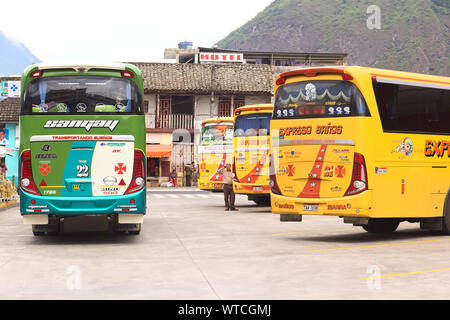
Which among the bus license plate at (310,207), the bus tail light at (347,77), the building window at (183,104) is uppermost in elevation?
the building window at (183,104)

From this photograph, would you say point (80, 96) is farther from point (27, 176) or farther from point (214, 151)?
point (214, 151)

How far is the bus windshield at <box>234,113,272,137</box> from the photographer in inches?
1109

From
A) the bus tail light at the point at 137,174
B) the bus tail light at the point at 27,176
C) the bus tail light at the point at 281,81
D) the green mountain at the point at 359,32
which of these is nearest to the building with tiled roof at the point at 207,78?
the bus tail light at the point at 281,81

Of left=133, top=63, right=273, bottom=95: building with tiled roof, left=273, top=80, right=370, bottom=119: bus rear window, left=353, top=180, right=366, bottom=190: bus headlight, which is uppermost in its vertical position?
left=133, top=63, right=273, bottom=95: building with tiled roof

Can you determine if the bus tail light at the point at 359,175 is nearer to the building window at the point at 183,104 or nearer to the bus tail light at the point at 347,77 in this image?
the bus tail light at the point at 347,77

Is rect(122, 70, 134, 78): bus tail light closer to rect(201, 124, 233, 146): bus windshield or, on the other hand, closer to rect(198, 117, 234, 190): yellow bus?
rect(198, 117, 234, 190): yellow bus

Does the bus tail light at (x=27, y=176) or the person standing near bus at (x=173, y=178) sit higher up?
the bus tail light at (x=27, y=176)

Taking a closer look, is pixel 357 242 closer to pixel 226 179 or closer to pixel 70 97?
pixel 70 97

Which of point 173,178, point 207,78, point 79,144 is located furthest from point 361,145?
point 207,78

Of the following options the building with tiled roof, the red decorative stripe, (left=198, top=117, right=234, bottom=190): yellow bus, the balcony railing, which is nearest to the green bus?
the red decorative stripe

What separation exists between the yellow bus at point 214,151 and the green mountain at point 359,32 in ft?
273

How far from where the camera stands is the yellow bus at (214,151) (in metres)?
33.4

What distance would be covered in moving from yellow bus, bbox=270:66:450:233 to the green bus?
10.6ft

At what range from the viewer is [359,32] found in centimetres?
13338
